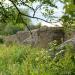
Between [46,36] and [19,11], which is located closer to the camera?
[19,11]

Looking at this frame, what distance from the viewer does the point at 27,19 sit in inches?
177

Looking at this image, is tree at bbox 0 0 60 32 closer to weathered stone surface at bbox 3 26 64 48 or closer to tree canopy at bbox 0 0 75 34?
tree canopy at bbox 0 0 75 34

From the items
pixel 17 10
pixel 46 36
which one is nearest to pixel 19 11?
pixel 17 10

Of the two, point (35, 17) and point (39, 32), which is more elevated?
point (35, 17)

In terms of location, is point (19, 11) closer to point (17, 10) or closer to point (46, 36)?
point (17, 10)

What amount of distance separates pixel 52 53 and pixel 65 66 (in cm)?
166

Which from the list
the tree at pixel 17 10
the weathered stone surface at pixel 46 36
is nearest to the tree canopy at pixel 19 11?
the tree at pixel 17 10

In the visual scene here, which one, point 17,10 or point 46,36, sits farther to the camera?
point 46,36

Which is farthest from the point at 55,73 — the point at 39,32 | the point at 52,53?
the point at 39,32

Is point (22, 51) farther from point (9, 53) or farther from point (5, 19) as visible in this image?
point (5, 19)

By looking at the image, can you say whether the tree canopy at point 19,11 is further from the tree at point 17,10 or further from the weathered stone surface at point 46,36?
the weathered stone surface at point 46,36

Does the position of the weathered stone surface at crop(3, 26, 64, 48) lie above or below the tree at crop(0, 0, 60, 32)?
below

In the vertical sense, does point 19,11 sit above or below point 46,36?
above

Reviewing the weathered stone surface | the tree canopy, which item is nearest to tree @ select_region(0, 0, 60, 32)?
the tree canopy
